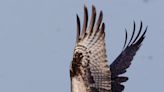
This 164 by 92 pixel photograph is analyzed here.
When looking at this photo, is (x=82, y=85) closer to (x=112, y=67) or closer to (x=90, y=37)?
(x=90, y=37)

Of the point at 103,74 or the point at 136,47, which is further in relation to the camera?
the point at 136,47

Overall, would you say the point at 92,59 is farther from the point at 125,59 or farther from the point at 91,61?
the point at 125,59

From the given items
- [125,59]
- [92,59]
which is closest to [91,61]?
[92,59]

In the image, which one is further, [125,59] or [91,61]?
[125,59]

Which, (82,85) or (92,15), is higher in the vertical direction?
(92,15)

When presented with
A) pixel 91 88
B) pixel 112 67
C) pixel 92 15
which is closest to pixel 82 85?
pixel 91 88

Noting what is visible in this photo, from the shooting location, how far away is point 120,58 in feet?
21.0

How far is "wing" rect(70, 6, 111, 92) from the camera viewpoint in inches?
211

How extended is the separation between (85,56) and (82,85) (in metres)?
0.16

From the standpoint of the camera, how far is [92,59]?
5465 millimetres

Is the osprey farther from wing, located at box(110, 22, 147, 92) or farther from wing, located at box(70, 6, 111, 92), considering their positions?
wing, located at box(110, 22, 147, 92)

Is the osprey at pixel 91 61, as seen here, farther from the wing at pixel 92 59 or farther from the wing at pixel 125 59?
the wing at pixel 125 59

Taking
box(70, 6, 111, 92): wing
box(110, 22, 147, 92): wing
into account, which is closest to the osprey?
box(70, 6, 111, 92): wing

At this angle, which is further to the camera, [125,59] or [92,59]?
[125,59]
